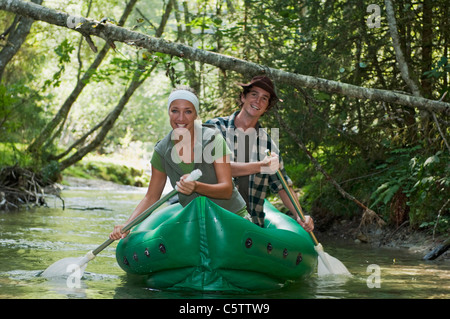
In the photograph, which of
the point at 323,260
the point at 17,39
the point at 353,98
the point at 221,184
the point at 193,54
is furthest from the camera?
the point at 17,39

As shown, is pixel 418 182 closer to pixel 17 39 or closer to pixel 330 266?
pixel 330 266

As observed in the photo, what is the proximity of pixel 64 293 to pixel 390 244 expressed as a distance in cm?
411

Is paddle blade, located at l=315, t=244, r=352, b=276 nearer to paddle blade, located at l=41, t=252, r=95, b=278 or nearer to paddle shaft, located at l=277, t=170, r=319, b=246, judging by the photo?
paddle shaft, located at l=277, t=170, r=319, b=246

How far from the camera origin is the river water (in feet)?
13.0

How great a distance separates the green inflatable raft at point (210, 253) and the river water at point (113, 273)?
0.30 ft

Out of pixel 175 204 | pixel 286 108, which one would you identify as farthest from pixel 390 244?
pixel 175 204

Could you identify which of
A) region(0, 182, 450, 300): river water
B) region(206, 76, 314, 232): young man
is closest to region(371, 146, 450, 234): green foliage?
A: region(0, 182, 450, 300): river water

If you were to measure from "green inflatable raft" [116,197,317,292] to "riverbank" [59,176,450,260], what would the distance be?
8.10 ft

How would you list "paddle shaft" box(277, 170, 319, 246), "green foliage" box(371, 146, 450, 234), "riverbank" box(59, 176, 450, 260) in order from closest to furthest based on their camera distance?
"paddle shaft" box(277, 170, 319, 246) → "green foliage" box(371, 146, 450, 234) → "riverbank" box(59, 176, 450, 260)

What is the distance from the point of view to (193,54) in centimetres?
530

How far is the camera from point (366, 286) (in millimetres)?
4422

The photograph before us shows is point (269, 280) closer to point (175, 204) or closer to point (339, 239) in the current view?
point (175, 204)

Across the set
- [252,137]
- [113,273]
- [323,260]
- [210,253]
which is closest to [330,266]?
[323,260]

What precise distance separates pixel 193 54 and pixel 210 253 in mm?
2038
